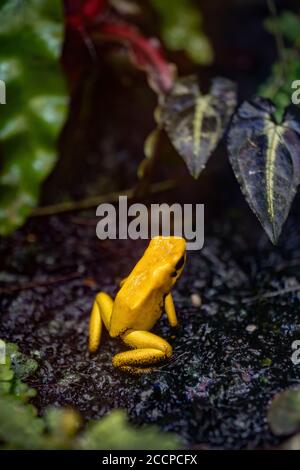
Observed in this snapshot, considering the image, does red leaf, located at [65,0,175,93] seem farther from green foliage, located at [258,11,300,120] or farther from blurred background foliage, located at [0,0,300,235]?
green foliage, located at [258,11,300,120]

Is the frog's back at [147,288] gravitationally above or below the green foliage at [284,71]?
below

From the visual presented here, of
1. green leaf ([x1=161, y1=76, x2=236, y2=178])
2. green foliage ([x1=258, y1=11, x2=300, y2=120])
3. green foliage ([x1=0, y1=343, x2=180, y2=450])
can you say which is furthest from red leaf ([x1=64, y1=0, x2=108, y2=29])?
green foliage ([x1=0, y1=343, x2=180, y2=450])

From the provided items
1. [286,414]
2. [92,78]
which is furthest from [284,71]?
[286,414]

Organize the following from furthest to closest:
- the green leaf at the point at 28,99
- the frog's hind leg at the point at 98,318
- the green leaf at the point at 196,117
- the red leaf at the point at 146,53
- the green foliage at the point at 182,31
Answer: the green foliage at the point at 182,31 < the red leaf at the point at 146,53 < the green leaf at the point at 28,99 < the green leaf at the point at 196,117 < the frog's hind leg at the point at 98,318

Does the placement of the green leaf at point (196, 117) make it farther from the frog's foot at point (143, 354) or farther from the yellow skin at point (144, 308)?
the frog's foot at point (143, 354)

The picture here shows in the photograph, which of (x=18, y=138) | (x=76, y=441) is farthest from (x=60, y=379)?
(x=18, y=138)

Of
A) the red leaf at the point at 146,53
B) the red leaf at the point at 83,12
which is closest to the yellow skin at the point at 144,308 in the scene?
the red leaf at the point at 146,53
